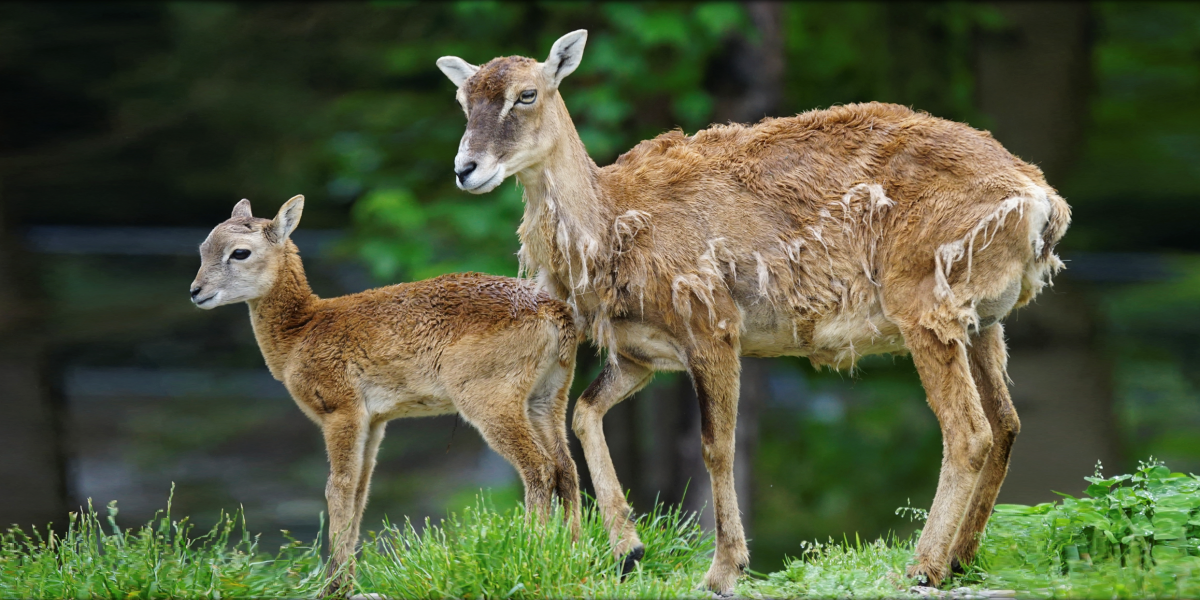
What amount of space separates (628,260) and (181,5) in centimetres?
913

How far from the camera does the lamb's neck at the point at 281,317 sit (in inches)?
282

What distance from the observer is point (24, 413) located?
Result: 10.9 m

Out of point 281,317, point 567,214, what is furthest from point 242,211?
point 567,214

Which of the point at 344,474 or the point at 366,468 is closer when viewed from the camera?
the point at 344,474

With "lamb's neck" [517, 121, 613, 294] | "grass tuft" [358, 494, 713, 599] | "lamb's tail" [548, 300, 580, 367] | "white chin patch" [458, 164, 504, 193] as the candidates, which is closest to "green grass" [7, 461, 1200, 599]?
"grass tuft" [358, 494, 713, 599]

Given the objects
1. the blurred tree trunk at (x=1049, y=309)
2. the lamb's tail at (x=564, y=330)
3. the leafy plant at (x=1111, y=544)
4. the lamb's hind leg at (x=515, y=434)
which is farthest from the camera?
the blurred tree trunk at (x=1049, y=309)

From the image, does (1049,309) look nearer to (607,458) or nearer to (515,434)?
(607,458)

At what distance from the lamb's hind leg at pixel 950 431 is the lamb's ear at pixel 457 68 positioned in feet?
9.11

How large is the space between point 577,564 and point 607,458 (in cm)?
73

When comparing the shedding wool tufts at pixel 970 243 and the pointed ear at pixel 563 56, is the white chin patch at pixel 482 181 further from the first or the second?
the shedding wool tufts at pixel 970 243

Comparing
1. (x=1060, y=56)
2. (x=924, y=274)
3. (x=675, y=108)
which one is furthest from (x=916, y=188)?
(x=1060, y=56)

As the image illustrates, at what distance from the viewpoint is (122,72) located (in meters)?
13.0

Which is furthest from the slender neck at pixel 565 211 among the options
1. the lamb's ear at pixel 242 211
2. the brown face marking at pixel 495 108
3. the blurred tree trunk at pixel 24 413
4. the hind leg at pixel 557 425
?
the blurred tree trunk at pixel 24 413

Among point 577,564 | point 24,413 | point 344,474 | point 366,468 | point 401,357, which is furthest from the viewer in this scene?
point 24,413
